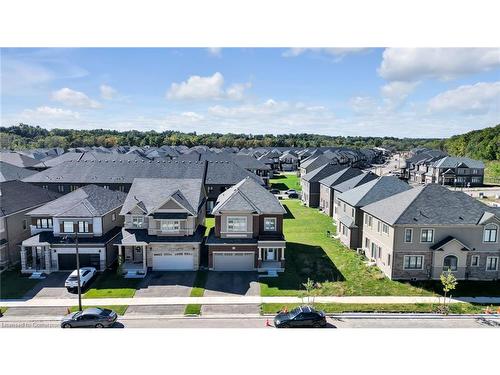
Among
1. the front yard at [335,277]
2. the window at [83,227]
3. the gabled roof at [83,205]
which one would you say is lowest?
the front yard at [335,277]

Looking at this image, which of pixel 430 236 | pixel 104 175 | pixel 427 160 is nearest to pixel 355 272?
pixel 430 236

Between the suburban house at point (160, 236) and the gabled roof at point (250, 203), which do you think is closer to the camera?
the suburban house at point (160, 236)

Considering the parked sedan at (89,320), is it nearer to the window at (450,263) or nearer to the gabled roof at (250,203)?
the gabled roof at (250,203)

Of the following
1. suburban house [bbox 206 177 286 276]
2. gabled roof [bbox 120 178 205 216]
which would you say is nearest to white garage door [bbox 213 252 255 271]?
suburban house [bbox 206 177 286 276]

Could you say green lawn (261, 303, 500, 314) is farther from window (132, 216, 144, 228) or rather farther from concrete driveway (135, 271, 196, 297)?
window (132, 216, 144, 228)

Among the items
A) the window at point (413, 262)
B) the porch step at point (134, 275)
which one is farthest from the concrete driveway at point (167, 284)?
the window at point (413, 262)

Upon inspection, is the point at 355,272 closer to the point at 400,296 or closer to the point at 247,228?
the point at 400,296

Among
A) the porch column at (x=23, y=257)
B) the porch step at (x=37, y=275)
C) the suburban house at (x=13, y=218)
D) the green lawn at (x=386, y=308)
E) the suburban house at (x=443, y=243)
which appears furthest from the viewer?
the suburban house at (x=13, y=218)

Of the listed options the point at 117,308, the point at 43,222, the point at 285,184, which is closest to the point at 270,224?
the point at 117,308
